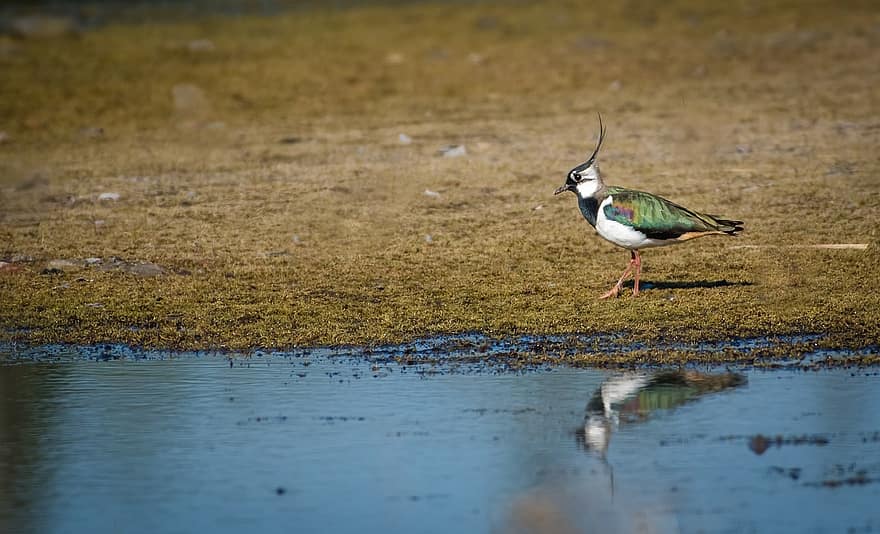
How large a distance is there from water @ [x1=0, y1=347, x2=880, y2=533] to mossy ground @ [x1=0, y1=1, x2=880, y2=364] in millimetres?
1077

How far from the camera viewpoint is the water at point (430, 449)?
5.33 meters

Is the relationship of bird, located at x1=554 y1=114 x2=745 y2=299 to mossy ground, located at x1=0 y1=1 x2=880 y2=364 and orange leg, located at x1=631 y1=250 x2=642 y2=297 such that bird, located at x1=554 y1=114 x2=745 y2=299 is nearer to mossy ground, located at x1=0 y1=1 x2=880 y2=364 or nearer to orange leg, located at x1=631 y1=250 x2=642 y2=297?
orange leg, located at x1=631 y1=250 x2=642 y2=297

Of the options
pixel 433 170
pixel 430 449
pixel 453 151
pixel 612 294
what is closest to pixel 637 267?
pixel 612 294

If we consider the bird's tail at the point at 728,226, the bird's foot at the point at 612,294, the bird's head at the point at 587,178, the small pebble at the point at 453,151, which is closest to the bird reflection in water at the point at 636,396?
the bird's foot at the point at 612,294

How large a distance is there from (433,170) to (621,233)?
507cm

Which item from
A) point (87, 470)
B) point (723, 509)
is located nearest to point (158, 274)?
point (87, 470)

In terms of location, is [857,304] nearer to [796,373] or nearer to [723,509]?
[796,373]

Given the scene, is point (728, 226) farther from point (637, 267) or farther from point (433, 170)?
point (433, 170)

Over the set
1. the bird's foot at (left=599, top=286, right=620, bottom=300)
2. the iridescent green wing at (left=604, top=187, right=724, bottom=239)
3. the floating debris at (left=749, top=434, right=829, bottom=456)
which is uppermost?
the iridescent green wing at (left=604, top=187, right=724, bottom=239)

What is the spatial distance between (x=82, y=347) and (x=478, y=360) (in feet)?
8.37

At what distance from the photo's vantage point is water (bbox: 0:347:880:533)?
533 centimetres

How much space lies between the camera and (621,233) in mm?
9422

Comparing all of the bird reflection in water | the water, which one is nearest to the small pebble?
the water

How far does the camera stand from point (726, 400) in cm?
678
